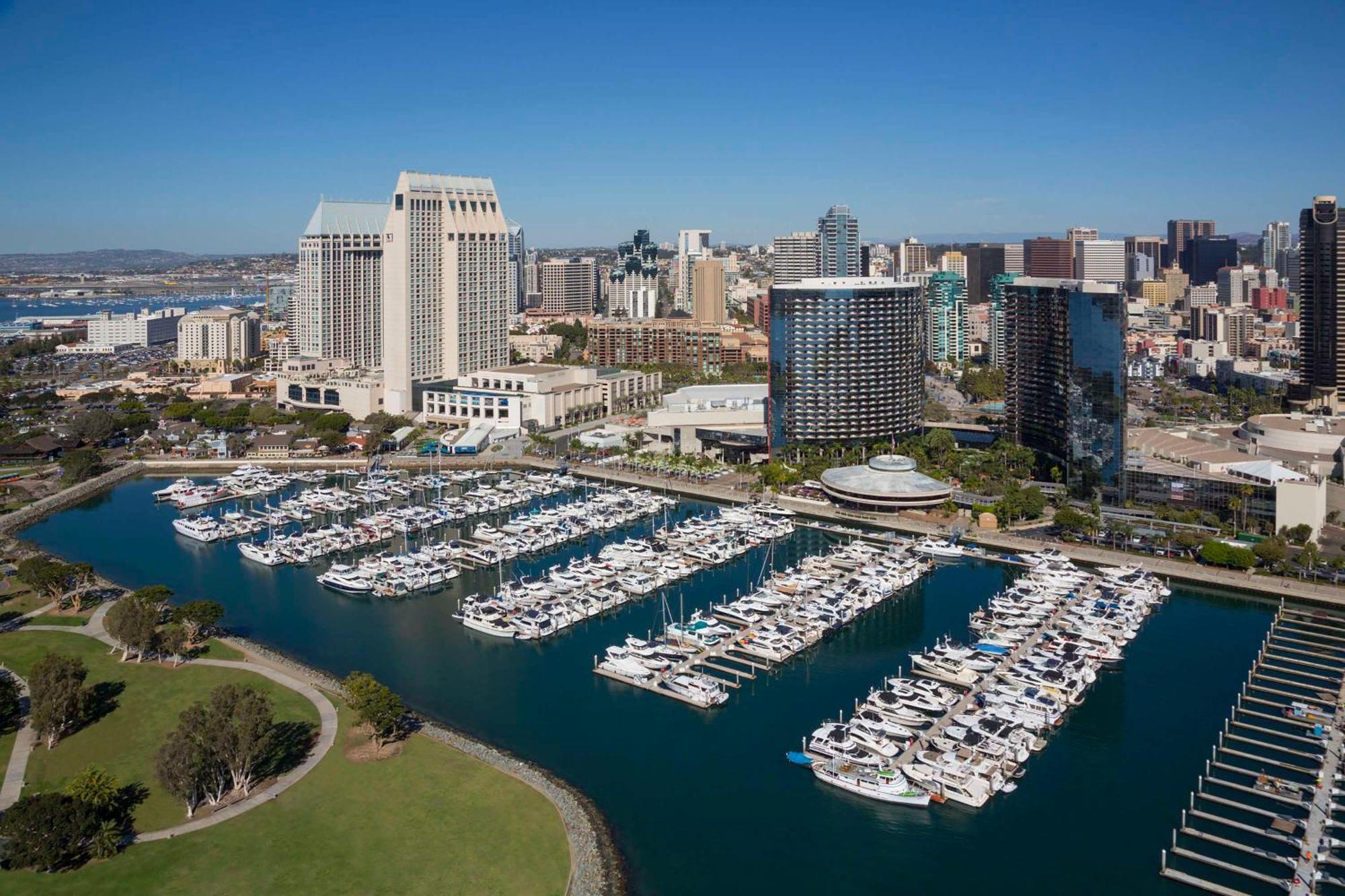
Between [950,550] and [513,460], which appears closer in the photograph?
[950,550]

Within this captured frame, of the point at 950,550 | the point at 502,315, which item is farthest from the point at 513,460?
the point at 950,550

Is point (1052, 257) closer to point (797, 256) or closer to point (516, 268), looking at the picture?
point (797, 256)

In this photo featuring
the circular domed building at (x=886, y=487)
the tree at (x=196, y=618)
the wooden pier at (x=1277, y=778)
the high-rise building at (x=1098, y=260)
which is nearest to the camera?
the wooden pier at (x=1277, y=778)

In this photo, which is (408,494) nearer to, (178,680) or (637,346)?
(178,680)

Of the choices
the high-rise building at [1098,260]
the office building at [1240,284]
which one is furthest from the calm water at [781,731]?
the high-rise building at [1098,260]

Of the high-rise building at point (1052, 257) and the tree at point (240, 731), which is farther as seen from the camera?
the high-rise building at point (1052, 257)

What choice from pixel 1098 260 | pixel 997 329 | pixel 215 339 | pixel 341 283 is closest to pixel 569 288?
pixel 215 339

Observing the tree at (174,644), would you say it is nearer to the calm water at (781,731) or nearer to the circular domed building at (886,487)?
the calm water at (781,731)
